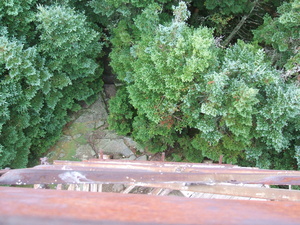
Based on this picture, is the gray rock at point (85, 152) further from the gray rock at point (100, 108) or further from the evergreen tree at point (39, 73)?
the gray rock at point (100, 108)

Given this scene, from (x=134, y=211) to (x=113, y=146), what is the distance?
22.3 ft

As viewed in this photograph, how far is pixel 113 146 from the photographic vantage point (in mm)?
7453

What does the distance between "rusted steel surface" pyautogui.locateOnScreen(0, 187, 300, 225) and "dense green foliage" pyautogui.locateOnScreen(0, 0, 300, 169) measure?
3.49 meters

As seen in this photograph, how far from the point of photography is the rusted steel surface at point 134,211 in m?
0.67

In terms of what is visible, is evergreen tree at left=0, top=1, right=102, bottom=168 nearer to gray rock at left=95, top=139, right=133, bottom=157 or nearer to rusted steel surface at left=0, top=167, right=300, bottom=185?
gray rock at left=95, top=139, right=133, bottom=157

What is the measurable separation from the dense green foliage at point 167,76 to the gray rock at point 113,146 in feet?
1.82

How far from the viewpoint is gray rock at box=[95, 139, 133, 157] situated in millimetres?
7344

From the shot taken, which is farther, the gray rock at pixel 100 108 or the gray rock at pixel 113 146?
the gray rock at pixel 100 108

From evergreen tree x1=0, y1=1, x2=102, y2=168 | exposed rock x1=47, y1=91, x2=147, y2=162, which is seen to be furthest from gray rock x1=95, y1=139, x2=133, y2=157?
evergreen tree x1=0, y1=1, x2=102, y2=168

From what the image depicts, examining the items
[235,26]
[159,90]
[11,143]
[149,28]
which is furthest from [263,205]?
[235,26]

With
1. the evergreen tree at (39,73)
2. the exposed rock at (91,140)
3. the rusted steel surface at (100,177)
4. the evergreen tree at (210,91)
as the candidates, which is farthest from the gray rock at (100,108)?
the rusted steel surface at (100,177)

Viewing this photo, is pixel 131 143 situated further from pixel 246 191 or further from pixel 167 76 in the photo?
pixel 246 191

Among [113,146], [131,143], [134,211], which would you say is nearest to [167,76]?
[131,143]

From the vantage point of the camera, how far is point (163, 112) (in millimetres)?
5344
